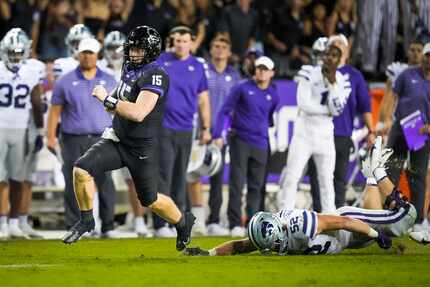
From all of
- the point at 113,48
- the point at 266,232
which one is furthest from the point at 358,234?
the point at 113,48

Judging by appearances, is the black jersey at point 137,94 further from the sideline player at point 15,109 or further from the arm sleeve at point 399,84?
the arm sleeve at point 399,84

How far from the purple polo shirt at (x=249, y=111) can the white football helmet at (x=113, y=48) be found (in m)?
1.45

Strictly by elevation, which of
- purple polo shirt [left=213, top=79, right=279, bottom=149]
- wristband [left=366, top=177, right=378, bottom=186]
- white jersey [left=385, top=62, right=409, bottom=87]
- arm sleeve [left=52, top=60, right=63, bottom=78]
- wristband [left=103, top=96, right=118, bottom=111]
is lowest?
wristband [left=366, top=177, right=378, bottom=186]

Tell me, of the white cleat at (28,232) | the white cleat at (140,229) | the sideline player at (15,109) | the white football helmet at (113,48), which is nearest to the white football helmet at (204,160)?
the white cleat at (140,229)

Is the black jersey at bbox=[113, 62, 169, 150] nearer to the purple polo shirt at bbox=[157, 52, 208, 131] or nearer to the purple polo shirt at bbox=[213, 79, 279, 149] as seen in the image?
the purple polo shirt at bbox=[157, 52, 208, 131]

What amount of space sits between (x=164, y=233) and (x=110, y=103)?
441 centimetres

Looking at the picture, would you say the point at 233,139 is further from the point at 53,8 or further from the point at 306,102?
the point at 53,8

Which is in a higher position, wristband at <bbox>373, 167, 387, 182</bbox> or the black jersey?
the black jersey

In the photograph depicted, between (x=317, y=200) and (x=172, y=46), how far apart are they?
2.52 meters

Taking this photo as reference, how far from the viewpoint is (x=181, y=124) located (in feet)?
47.5

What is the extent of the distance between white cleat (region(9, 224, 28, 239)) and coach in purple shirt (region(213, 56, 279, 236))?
247 centimetres

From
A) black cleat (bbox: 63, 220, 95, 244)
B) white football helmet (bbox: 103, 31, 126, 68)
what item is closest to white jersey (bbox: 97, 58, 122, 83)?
white football helmet (bbox: 103, 31, 126, 68)

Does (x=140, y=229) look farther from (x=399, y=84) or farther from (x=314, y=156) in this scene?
(x=399, y=84)

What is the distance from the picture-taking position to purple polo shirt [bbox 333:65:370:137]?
1452cm
